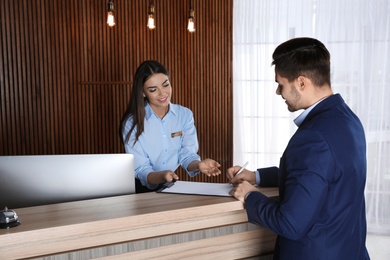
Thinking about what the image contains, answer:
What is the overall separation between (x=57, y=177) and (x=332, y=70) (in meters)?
4.37

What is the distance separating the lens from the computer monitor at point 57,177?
227 cm

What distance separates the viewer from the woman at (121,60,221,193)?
11.3 ft

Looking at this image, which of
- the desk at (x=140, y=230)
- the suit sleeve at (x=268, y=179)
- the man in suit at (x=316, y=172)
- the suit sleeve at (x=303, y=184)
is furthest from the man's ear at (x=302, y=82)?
the suit sleeve at (x=268, y=179)

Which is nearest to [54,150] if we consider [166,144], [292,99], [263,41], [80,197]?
[166,144]

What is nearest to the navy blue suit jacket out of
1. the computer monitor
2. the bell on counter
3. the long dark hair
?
the computer monitor

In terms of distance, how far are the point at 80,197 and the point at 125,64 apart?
3.76 m

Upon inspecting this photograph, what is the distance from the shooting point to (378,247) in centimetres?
523

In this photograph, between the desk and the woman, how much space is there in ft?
3.45

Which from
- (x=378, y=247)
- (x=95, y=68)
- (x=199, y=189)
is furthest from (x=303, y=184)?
(x=95, y=68)

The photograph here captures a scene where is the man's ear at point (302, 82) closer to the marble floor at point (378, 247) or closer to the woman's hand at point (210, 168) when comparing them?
the woman's hand at point (210, 168)

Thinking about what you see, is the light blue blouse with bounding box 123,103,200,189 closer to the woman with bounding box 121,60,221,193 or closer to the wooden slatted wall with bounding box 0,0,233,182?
the woman with bounding box 121,60,221,193

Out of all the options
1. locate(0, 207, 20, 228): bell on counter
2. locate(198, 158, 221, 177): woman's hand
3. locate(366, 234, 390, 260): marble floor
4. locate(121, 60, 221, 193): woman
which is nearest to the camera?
locate(0, 207, 20, 228): bell on counter

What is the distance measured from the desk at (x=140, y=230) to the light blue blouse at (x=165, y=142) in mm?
1070

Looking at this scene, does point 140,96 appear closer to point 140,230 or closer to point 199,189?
point 199,189
